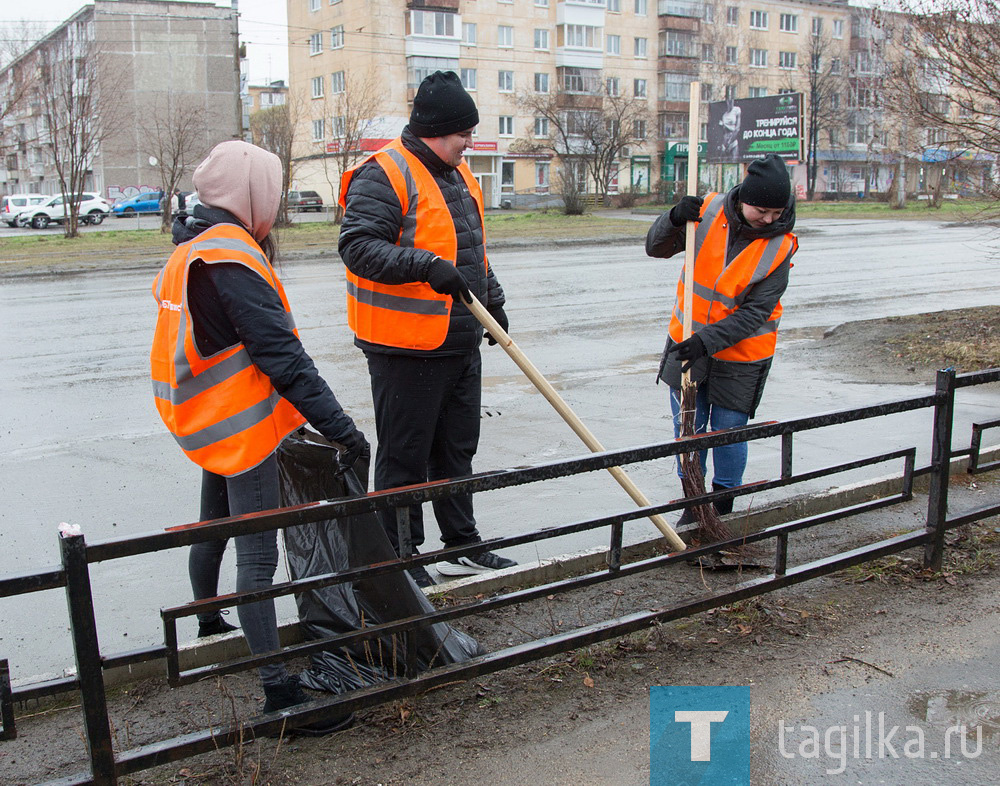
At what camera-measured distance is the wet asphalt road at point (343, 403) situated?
464 cm

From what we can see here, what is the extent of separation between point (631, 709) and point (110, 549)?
5.60 ft

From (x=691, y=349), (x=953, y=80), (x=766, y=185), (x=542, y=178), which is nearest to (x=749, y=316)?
(x=691, y=349)

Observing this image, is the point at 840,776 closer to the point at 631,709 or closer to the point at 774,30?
the point at 631,709

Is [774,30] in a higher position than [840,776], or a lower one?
higher

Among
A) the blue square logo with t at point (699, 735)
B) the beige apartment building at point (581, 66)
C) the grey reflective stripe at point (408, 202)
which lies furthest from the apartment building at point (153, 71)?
the blue square logo with t at point (699, 735)

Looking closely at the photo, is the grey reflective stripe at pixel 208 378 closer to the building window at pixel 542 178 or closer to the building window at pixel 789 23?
the building window at pixel 542 178

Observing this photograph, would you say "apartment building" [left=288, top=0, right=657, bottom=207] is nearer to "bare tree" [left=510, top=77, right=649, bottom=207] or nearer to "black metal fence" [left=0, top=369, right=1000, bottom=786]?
"bare tree" [left=510, top=77, right=649, bottom=207]

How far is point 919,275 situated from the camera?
16.6 metres

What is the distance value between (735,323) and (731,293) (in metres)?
0.16

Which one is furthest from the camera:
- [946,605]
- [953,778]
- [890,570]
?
[890,570]

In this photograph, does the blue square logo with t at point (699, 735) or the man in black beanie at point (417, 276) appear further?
the man in black beanie at point (417, 276)

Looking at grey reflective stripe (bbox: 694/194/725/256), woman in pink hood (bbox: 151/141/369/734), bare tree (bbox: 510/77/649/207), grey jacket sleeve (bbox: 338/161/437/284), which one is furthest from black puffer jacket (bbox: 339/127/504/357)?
bare tree (bbox: 510/77/649/207)

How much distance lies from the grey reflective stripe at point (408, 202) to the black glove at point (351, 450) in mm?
1017

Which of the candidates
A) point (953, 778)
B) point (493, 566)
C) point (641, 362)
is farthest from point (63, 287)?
point (953, 778)
